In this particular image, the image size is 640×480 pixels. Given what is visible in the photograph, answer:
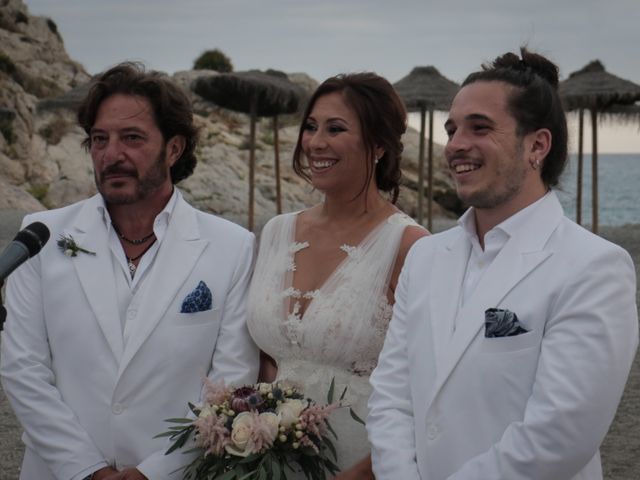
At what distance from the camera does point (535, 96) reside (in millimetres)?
3463

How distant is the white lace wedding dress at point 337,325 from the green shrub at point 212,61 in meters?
58.9

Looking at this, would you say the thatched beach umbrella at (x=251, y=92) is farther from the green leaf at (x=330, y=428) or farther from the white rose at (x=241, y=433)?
the white rose at (x=241, y=433)

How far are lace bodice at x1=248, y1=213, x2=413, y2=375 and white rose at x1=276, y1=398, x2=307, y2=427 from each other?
636mm

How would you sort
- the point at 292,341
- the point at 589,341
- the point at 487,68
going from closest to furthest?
the point at 589,341
the point at 487,68
the point at 292,341

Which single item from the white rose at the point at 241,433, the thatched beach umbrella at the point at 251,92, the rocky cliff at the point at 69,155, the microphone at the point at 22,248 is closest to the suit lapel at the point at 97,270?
the white rose at the point at 241,433

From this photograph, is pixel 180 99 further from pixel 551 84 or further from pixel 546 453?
pixel 546 453

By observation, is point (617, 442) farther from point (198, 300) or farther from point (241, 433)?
point (241, 433)

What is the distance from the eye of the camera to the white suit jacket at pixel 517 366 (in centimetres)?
306

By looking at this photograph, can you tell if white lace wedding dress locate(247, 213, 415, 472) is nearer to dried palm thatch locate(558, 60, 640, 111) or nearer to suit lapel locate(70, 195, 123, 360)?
suit lapel locate(70, 195, 123, 360)

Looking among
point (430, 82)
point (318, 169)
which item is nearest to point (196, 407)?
point (318, 169)

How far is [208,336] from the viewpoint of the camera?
4.21 metres

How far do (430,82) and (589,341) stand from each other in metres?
24.3

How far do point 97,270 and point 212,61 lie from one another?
197 ft

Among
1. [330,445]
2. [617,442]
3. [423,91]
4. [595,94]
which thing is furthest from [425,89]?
[330,445]
